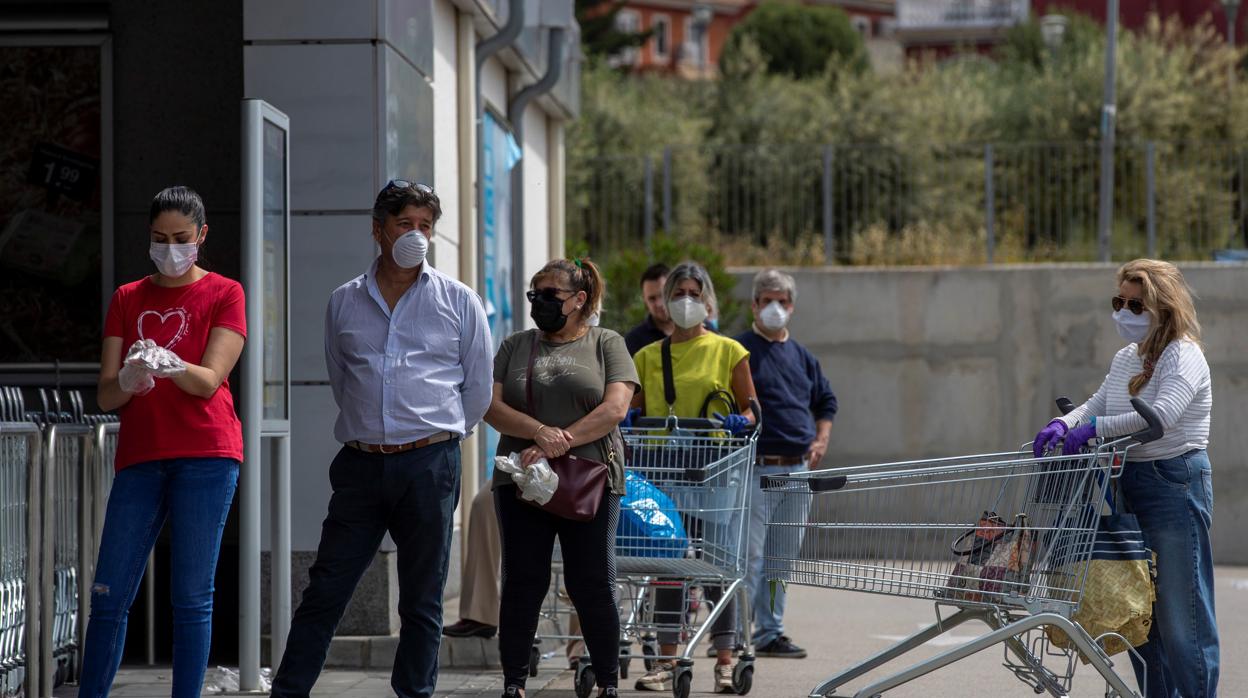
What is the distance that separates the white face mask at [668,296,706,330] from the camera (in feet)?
27.0

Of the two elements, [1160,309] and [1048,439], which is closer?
[1048,439]

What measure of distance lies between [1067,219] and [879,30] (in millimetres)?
65320

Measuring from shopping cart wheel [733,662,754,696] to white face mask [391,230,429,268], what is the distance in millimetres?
2659

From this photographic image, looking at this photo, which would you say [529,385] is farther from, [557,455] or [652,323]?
[652,323]

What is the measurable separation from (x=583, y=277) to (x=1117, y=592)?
230 cm

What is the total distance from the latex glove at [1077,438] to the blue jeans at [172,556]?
293 centimetres

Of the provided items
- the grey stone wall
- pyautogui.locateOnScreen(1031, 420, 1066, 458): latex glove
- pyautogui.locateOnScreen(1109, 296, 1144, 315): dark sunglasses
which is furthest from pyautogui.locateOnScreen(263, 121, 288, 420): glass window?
the grey stone wall

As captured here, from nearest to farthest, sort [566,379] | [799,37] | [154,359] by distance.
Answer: [154,359] → [566,379] → [799,37]

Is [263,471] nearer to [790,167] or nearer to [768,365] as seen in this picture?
[768,365]

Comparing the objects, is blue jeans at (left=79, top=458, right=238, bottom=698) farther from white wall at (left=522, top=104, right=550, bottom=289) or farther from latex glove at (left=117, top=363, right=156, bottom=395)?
white wall at (left=522, top=104, right=550, bottom=289)

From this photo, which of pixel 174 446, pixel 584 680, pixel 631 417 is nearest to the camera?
pixel 174 446

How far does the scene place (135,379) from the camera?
5613mm

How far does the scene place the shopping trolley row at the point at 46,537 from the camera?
21.0 feet

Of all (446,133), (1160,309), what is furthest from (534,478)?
(446,133)
